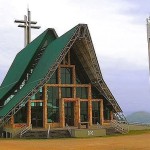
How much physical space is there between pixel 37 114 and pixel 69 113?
482cm

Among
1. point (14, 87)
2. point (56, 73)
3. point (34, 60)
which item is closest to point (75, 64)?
point (56, 73)

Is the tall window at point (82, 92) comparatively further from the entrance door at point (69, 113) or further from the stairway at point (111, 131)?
the stairway at point (111, 131)

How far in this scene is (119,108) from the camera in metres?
49.2

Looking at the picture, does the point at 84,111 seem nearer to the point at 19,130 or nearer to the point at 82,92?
the point at 82,92

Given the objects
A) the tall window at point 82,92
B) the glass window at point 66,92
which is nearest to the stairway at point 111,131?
the tall window at point 82,92

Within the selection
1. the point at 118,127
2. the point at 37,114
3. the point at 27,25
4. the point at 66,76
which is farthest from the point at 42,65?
the point at 27,25

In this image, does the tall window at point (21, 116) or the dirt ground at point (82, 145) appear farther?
the tall window at point (21, 116)

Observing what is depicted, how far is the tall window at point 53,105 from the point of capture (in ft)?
155

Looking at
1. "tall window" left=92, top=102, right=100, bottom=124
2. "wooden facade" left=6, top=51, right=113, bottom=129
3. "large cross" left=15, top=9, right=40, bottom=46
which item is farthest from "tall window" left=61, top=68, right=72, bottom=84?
"large cross" left=15, top=9, right=40, bottom=46

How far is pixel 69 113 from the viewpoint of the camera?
48.7 m

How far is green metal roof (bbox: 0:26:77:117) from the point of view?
145 ft

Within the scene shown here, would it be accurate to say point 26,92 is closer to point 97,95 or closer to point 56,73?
point 56,73

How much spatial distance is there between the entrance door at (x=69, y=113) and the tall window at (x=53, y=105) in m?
1.52

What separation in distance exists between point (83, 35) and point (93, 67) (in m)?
4.77
